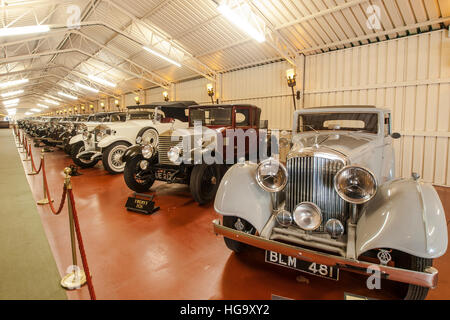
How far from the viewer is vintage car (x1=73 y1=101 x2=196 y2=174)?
6.29 meters

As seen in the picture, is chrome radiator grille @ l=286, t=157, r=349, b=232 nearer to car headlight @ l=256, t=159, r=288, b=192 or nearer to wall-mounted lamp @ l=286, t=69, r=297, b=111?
car headlight @ l=256, t=159, r=288, b=192

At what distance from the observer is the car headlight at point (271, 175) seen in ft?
7.07

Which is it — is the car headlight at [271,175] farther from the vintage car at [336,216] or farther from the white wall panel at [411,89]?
the white wall panel at [411,89]

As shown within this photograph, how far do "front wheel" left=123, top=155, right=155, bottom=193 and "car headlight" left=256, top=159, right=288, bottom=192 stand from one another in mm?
2944

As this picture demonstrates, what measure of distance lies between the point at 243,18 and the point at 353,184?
523cm

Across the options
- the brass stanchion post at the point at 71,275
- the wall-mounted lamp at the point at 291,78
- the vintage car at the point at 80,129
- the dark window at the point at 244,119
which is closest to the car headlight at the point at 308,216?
the brass stanchion post at the point at 71,275

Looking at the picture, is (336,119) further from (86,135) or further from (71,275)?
(86,135)

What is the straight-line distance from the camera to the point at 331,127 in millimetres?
3342

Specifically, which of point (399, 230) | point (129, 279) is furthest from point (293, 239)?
point (129, 279)

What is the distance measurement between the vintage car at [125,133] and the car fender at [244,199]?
4.06m

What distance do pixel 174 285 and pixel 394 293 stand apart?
5.85ft

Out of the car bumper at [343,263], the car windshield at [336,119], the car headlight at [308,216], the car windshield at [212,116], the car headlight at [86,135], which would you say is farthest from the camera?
the car headlight at [86,135]

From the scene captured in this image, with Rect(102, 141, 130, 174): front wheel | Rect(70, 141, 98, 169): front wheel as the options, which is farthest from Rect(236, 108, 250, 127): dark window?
Rect(70, 141, 98, 169): front wheel

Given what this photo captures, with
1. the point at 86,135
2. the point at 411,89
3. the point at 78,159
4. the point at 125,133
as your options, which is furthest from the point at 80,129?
the point at 411,89
